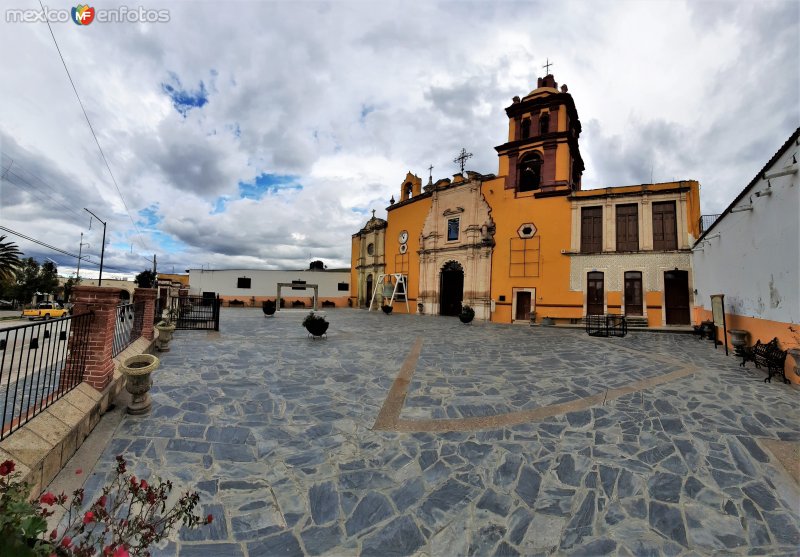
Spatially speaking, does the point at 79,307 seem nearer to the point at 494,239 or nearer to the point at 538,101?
the point at 494,239

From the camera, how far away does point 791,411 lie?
5316 mm

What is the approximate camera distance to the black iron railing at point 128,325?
6.94m

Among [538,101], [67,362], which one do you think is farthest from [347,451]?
[538,101]

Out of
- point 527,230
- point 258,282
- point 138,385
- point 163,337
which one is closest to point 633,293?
point 527,230

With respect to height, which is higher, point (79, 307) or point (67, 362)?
point (79, 307)

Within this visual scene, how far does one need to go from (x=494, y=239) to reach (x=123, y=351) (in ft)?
64.0

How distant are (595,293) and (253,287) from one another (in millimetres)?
32617

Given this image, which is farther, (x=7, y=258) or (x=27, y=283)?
(x=27, y=283)

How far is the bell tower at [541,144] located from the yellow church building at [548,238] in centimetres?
6

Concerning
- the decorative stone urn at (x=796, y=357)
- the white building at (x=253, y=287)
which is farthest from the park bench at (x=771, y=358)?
the white building at (x=253, y=287)

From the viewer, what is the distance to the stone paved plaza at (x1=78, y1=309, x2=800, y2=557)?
2.79m

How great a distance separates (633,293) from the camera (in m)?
17.8

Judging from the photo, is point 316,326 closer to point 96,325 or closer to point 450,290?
point 96,325

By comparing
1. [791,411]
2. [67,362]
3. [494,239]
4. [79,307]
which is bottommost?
[791,411]
